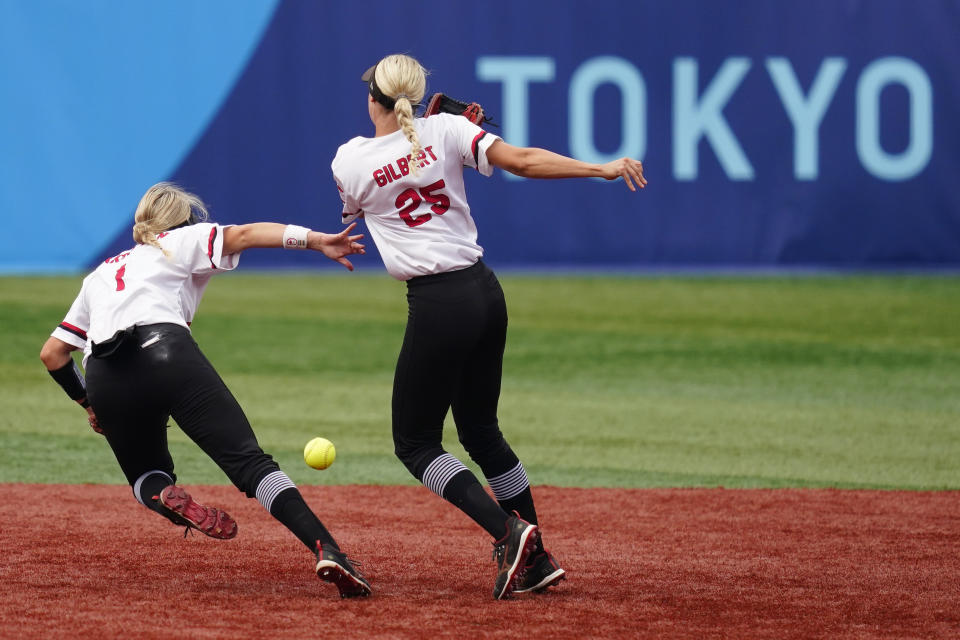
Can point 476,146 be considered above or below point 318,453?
Result: above

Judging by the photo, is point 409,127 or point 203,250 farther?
point 203,250

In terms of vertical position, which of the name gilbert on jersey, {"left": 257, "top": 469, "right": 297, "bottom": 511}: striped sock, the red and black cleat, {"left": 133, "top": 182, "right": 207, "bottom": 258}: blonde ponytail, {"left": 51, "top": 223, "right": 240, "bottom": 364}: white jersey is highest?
the name gilbert on jersey

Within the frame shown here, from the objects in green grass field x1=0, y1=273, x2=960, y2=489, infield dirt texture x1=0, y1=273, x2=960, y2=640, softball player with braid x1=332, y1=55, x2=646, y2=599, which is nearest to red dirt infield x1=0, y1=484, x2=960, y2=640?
infield dirt texture x1=0, y1=273, x2=960, y2=640

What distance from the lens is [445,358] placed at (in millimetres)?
4773

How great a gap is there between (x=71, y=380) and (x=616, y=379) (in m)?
6.45

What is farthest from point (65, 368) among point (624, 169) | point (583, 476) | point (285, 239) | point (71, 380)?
point (583, 476)

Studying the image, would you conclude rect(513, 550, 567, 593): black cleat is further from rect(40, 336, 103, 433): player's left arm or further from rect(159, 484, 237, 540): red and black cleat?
rect(40, 336, 103, 433): player's left arm

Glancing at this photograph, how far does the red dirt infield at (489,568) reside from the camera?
4.48 metres

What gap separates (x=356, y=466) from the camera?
812 centimetres

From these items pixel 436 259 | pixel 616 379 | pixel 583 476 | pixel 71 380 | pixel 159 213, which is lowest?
pixel 616 379

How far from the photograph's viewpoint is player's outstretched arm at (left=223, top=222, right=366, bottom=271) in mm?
4887

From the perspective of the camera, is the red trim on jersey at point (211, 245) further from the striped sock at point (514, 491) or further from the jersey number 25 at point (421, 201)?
the striped sock at point (514, 491)

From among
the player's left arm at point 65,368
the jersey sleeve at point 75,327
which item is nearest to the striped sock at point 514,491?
the player's left arm at point 65,368

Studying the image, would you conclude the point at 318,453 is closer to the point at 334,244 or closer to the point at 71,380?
the point at 71,380
